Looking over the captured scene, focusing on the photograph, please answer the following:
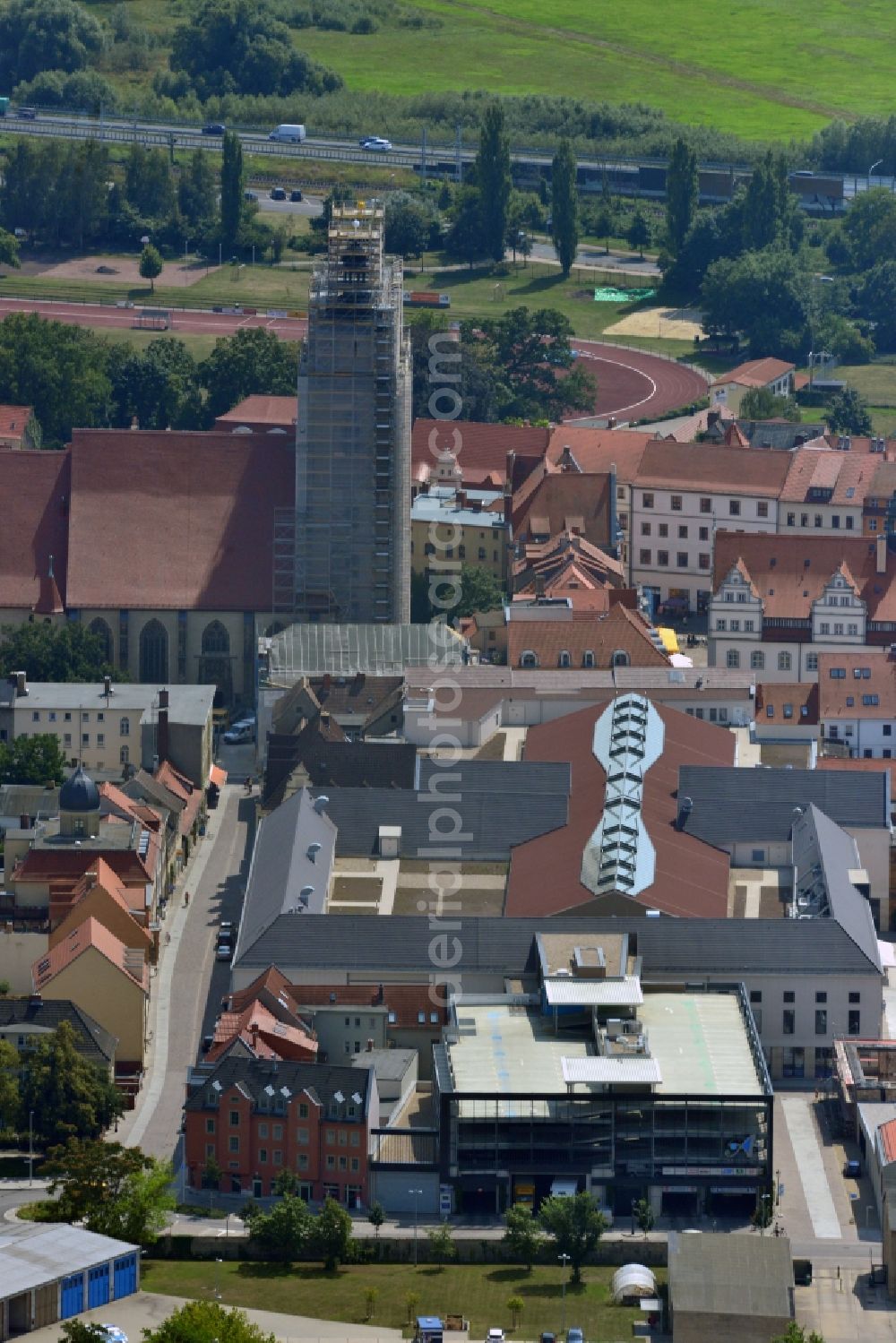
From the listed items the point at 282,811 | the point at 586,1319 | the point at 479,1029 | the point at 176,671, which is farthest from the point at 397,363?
the point at 586,1319

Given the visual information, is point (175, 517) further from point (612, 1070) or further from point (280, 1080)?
point (612, 1070)

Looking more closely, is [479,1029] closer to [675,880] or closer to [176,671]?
[675,880]

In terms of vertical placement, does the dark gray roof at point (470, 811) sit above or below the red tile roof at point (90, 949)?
above

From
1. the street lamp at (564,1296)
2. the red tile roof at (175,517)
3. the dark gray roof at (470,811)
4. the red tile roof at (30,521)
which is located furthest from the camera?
the red tile roof at (30,521)

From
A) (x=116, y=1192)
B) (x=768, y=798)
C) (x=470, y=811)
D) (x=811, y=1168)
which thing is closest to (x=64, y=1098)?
(x=116, y=1192)

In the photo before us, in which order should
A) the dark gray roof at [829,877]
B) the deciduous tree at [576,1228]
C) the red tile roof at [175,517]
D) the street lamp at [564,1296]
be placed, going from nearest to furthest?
the street lamp at [564,1296], the deciduous tree at [576,1228], the dark gray roof at [829,877], the red tile roof at [175,517]

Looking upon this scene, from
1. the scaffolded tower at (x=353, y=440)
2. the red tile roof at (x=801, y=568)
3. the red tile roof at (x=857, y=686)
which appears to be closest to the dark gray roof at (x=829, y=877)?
the red tile roof at (x=857, y=686)

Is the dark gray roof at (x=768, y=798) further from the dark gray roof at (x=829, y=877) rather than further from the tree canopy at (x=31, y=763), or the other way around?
the tree canopy at (x=31, y=763)
